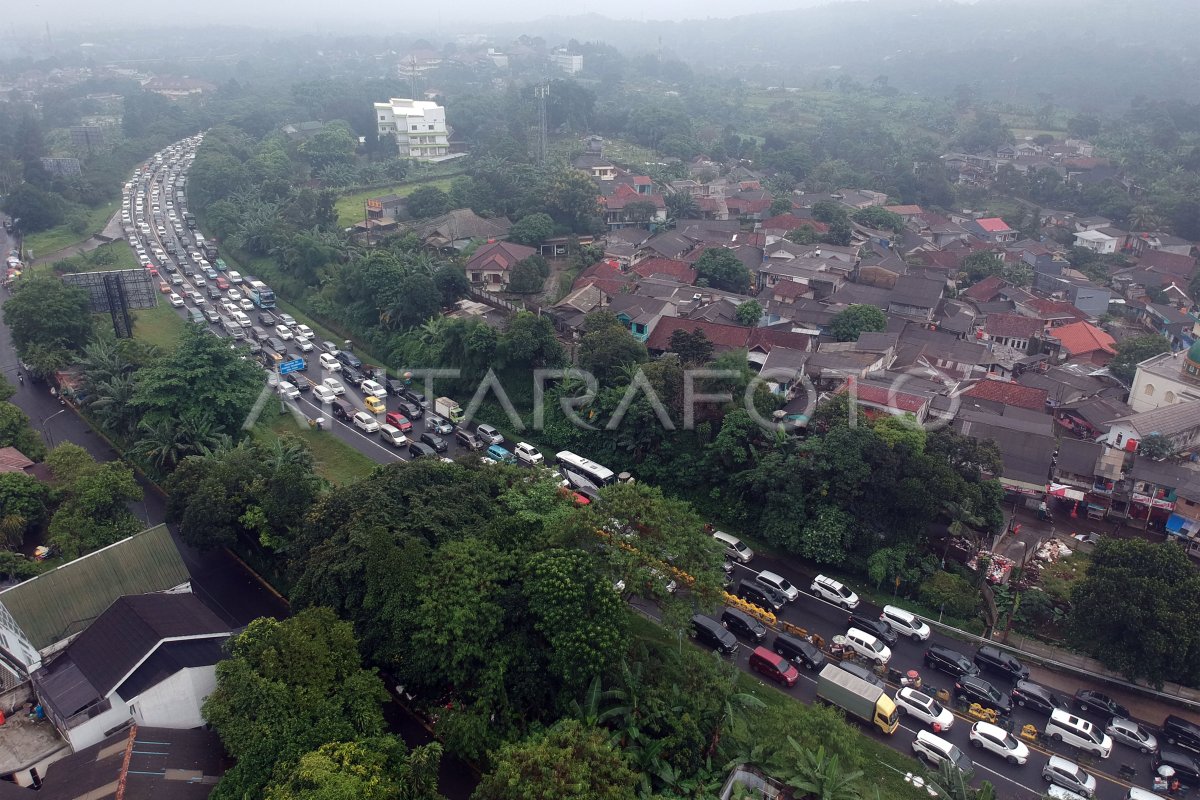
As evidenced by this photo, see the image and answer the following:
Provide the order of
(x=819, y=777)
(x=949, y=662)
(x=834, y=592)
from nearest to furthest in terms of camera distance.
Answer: (x=819, y=777)
(x=949, y=662)
(x=834, y=592)

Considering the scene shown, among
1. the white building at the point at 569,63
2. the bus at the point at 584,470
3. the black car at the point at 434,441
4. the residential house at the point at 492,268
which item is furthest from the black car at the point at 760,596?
the white building at the point at 569,63

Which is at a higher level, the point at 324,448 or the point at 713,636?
the point at 713,636

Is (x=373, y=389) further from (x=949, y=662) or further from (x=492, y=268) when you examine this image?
(x=949, y=662)

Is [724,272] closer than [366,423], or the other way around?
[366,423]

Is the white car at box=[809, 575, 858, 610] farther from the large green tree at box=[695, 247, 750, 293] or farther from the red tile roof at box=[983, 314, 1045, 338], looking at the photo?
the large green tree at box=[695, 247, 750, 293]

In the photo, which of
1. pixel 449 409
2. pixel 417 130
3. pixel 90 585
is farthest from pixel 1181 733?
pixel 417 130

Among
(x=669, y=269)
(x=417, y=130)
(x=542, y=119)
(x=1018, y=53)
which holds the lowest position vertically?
(x=669, y=269)

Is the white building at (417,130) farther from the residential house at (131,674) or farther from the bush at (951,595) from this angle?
the bush at (951,595)

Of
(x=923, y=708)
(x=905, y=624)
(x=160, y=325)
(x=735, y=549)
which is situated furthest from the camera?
(x=160, y=325)
